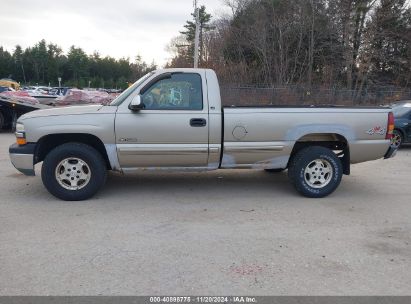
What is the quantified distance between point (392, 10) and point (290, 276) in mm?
30548

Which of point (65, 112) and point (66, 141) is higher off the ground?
point (65, 112)

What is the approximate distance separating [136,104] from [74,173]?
133 centimetres

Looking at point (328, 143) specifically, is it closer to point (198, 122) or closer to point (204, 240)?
point (198, 122)

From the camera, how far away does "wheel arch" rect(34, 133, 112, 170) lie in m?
5.74

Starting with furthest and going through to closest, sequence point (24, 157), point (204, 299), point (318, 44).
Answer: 1. point (318, 44)
2. point (24, 157)
3. point (204, 299)

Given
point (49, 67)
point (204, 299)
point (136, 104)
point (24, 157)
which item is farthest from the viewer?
point (49, 67)

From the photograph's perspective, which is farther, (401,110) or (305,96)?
(305,96)

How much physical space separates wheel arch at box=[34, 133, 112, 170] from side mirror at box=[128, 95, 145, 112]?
69 centimetres

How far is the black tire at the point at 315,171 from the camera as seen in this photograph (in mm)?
6012

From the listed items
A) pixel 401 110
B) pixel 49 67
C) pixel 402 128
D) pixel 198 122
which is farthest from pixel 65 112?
pixel 49 67

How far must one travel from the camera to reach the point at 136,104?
545cm

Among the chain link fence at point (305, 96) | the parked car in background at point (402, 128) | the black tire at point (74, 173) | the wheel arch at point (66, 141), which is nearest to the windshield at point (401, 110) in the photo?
the parked car in background at point (402, 128)

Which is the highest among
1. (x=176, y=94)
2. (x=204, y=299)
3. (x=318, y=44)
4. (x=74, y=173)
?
(x=318, y=44)

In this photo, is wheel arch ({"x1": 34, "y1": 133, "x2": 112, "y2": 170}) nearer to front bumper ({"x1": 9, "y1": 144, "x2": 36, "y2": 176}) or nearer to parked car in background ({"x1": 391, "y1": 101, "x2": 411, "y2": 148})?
front bumper ({"x1": 9, "y1": 144, "x2": 36, "y2": 176})
